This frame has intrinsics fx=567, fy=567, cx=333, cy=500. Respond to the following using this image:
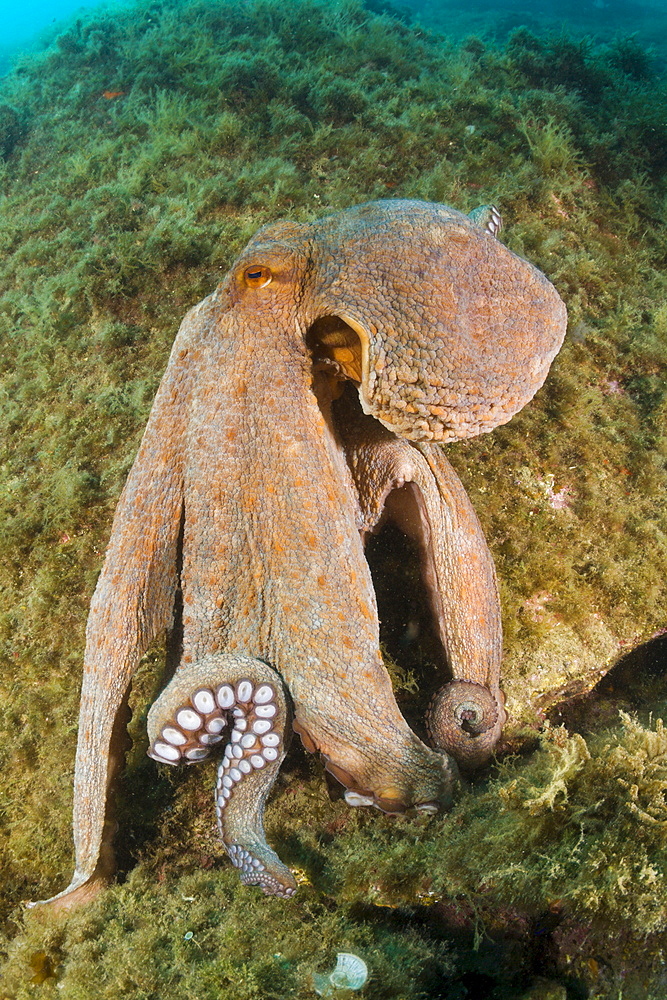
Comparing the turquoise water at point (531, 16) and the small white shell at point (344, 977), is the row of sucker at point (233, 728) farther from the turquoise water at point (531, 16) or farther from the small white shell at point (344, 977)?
the turquoise water at point (531, 16)

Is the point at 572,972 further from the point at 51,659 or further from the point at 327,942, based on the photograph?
the point at 51,659

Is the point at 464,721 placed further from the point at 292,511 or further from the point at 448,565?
the point at 292,511

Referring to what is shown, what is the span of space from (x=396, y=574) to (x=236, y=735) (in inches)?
48.8

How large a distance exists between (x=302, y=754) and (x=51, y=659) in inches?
62.9

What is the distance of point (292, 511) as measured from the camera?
227cm

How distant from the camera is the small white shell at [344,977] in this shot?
2160 millimetres

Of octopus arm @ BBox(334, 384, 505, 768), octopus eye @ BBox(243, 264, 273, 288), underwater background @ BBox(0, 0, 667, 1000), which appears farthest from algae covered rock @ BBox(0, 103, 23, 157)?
octopus arm @ BBox(334, 384, 505, 768)

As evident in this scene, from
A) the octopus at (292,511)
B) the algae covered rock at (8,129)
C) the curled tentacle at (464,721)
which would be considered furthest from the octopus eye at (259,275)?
the algae covered rock at (8,129)

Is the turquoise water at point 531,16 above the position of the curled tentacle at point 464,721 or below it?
below

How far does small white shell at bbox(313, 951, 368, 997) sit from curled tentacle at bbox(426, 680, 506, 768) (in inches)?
33.9

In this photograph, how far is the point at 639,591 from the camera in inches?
121

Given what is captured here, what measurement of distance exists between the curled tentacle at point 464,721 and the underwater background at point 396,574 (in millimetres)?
114

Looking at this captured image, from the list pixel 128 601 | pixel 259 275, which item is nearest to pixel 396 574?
pixel 128 601

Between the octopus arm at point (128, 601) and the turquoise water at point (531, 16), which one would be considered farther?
the turquoise water at point (531, 16)
